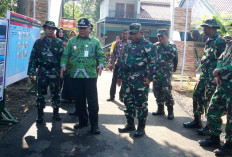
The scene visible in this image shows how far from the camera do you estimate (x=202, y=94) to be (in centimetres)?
488

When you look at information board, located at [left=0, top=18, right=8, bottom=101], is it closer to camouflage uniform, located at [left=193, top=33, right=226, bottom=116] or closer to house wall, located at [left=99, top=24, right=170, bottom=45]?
camouflage uniform, located at [left=193, top=33, right=226, bottom=116]

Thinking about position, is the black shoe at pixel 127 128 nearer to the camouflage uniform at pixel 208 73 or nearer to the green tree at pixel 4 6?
the camouflage uniform at pixel 208 73

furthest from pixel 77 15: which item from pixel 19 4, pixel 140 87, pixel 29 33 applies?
pixel 140 87

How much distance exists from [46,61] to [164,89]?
2.62 meters

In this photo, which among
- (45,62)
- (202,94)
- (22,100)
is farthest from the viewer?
(22,100)

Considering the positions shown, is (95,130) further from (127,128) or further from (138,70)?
(138,70)

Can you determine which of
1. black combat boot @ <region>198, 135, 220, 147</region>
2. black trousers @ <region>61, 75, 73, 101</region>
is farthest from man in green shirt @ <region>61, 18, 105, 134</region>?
black trousers @ <region>61, 75, 73, 101</region>

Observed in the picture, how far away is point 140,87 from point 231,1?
2520 centimetres

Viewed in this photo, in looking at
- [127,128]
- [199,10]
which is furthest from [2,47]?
[199,10]

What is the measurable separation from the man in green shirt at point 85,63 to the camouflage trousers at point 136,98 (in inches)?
23.4

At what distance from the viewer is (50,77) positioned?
5.02 meters

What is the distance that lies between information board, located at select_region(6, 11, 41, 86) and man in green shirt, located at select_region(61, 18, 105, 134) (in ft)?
4.36

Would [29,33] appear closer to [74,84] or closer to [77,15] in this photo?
[74,84]

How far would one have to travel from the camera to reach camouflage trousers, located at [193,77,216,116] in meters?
4.68
